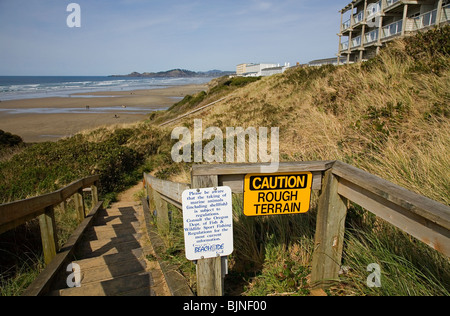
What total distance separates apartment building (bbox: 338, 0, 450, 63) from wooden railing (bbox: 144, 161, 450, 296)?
56.7ft

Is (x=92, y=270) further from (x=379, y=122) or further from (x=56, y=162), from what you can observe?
(x=56, y=162)

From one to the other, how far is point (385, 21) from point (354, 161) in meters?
30.0

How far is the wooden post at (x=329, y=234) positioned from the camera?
2719 mm

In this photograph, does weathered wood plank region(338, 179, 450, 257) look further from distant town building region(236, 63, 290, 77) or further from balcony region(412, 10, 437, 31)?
distant town building region(236, 63, 290, 77)

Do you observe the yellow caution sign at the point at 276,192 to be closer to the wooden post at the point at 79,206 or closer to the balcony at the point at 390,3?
the wooden post at the point at 79,206

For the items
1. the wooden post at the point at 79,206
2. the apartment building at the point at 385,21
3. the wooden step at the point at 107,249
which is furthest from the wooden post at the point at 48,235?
the apartment building at the point at 385,21

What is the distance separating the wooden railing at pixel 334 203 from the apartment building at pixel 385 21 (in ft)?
56.7

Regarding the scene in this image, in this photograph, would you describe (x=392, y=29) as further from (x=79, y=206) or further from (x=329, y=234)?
(x=329, y=234)

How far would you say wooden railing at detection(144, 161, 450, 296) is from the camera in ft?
6.20

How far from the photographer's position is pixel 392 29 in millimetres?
24734

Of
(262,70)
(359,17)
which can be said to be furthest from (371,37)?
(262,70)

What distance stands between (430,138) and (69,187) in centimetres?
570

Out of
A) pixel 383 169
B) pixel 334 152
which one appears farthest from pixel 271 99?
pixel 383 169

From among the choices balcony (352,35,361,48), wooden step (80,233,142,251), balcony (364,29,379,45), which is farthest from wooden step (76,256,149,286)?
balcony (352,35,361,48)
